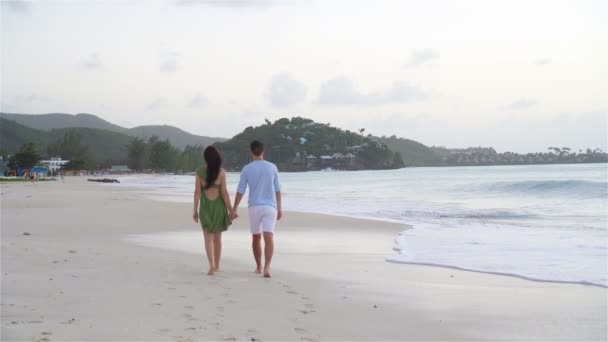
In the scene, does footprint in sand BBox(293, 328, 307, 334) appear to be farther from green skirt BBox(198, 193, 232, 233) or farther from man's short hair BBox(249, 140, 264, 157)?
man's short hair BBox(249, 140, 264, 157)

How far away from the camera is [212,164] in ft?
20.9

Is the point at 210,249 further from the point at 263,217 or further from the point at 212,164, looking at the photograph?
the point at 212,164

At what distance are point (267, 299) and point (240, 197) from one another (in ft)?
5.20

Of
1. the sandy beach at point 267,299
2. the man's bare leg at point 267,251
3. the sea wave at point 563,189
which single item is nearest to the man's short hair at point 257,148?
the man's bare leg at point 267,251

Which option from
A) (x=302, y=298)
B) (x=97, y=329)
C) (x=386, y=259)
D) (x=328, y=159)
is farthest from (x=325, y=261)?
(x=328, y=159)

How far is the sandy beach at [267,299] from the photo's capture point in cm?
414

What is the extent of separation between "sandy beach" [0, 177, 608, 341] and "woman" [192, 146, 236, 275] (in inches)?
14.2

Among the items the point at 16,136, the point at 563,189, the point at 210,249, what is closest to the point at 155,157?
the point at 16,136

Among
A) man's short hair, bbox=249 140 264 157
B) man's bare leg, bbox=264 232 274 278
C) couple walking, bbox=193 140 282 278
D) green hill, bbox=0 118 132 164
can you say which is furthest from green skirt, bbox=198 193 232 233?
green hill, bbox=0 118 132 164

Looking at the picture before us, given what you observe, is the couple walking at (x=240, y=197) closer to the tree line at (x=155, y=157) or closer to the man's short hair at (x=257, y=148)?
the man's short hair at (x=257, y=148)

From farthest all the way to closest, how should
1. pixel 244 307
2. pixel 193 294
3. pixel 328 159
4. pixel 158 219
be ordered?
pixel 328 159 < pixel 158 219 < pixel 193 294 < pixel 244 307

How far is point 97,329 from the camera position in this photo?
12.9ft

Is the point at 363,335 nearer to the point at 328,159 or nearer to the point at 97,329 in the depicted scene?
the point at 97,329

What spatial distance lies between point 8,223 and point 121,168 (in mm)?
151887
